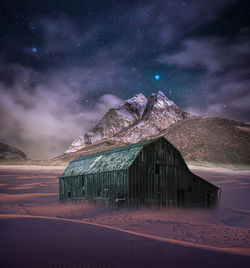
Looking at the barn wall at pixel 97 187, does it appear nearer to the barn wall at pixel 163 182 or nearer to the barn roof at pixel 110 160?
the barn roof at pixel 110 160

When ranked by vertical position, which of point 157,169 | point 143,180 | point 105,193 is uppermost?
point 157,169

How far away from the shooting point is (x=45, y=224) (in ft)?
46.6

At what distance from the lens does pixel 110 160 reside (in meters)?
26.6

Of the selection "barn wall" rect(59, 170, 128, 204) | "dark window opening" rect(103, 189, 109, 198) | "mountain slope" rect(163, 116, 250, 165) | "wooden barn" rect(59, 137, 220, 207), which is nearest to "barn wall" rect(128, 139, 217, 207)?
"wooden barn" rect(59, 137, 220, 207)

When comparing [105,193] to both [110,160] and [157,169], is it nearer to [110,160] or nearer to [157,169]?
[110,160]

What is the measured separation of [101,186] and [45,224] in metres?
11.3

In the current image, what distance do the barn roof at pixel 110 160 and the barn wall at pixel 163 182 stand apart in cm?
68

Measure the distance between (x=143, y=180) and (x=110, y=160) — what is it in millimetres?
4358

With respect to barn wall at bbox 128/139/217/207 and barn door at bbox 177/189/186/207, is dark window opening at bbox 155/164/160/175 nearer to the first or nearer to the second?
barn wall at bbox 128/139/217/207

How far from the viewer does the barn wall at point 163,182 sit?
23438mm

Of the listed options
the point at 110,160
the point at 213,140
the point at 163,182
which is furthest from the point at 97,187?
the point at 213,140

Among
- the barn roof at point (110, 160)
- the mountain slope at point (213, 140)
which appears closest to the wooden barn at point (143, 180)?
the barn roof at point (110, 160)

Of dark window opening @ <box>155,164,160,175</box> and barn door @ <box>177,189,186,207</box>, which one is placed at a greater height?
dark window opening @ <box>155,164,160,175</box>

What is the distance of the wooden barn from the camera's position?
915 inches
